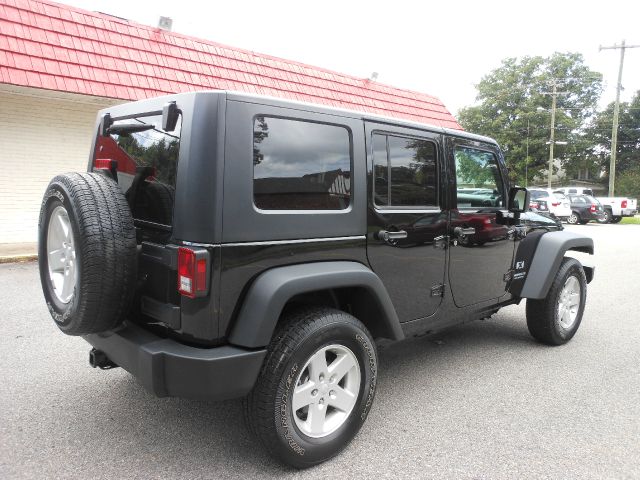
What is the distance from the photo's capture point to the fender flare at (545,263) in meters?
4.27

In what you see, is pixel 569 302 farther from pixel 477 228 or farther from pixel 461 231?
pixel 461 231

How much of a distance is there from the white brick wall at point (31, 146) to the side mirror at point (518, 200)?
8.13 meters

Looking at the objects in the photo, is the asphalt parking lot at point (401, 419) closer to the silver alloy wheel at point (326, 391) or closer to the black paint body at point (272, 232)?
the silver alloy wheel at point (326, 391)

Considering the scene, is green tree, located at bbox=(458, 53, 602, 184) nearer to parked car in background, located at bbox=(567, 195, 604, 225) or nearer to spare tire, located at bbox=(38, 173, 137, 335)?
parked car in background, located at bbox=(567, 195, 604, 225)

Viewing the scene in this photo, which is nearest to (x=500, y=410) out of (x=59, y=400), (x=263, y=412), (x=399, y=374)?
(x=399, y=374)

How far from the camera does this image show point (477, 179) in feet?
12.8

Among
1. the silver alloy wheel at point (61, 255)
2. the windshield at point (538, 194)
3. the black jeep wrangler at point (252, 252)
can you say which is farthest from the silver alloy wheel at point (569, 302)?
the windshield at point (538, 194)

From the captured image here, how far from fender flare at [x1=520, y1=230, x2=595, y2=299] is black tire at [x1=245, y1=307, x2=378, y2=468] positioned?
2.25 m

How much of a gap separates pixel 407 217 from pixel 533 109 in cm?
4386

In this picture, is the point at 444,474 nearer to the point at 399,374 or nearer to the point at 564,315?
the point at 399,374

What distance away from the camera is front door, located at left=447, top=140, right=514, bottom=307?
3.62 meters

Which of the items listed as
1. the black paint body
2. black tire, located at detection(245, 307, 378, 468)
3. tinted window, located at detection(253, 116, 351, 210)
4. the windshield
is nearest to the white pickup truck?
the windshield

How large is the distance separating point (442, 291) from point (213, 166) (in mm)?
2019

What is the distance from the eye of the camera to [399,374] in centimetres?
385
